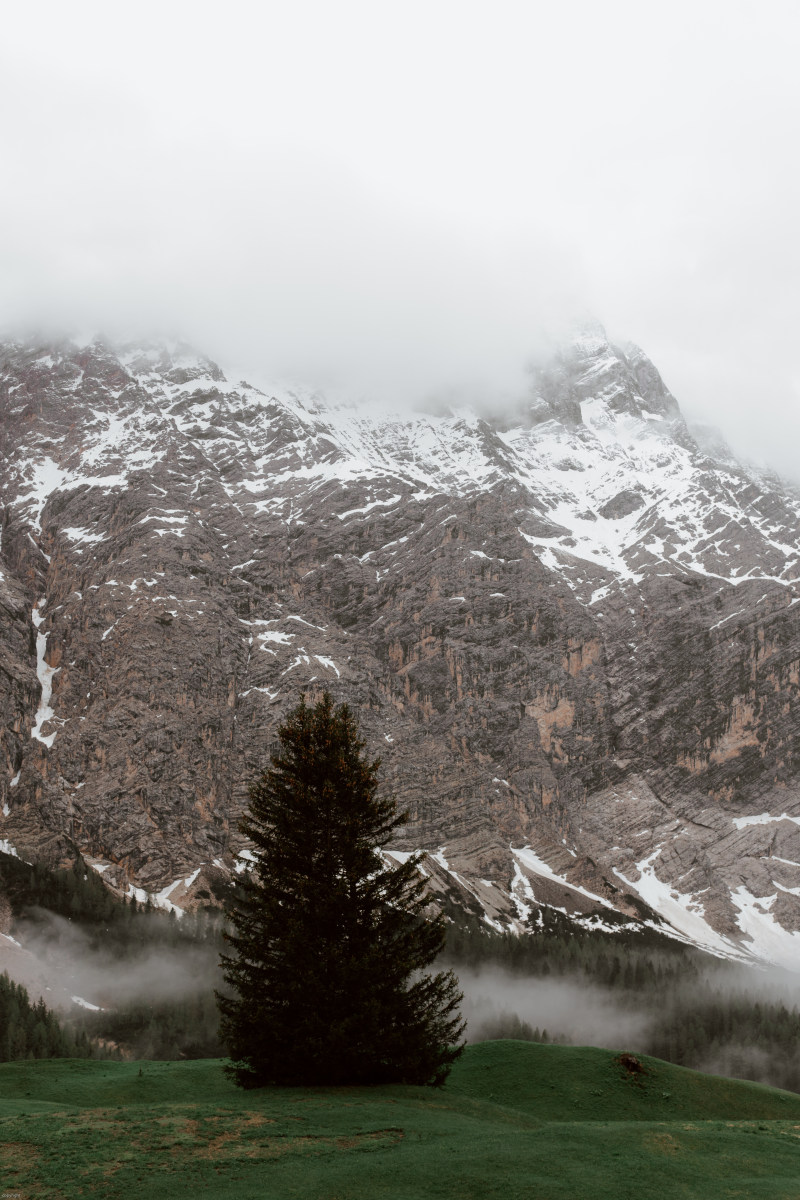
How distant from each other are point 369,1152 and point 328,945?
8933 mm

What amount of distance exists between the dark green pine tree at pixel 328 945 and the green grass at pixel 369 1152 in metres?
1.36

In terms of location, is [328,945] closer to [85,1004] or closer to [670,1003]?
[85,1004]

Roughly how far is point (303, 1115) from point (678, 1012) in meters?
157

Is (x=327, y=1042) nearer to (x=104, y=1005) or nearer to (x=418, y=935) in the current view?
(x=418, y=935)

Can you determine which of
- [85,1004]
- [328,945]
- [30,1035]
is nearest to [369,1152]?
[328,945]

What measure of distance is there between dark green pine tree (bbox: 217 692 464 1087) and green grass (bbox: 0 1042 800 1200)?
136 centimetres

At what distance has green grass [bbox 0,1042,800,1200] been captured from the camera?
2000 centimetres

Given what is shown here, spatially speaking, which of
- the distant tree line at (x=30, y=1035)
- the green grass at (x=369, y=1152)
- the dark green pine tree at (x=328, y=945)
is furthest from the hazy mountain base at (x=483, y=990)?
the green grass at (x=369, y=1152)

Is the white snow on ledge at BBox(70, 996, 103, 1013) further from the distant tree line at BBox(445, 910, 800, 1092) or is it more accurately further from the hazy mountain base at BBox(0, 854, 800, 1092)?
the distant tree line at BBox(445, 910, 800, 1092)

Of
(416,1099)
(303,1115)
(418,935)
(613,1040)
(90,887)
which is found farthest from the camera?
(90,887)

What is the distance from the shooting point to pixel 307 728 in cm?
3475

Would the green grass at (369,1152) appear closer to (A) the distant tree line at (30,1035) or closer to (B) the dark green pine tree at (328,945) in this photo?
(B) the dark green pine tree at (328,945)

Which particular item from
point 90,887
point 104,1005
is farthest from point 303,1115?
point 90,887

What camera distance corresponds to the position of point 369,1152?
75.6 ft
